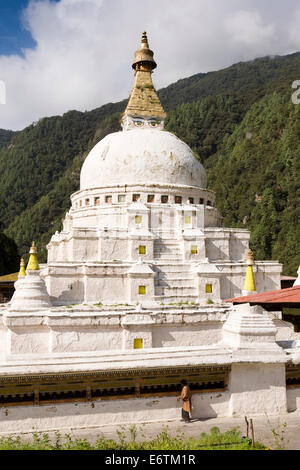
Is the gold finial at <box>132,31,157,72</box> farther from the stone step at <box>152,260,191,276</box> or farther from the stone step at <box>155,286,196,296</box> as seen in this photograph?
the stone step at <box>155,286,196,296</box>

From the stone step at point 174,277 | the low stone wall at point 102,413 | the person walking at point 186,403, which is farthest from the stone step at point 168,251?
the person walking at point 186,403

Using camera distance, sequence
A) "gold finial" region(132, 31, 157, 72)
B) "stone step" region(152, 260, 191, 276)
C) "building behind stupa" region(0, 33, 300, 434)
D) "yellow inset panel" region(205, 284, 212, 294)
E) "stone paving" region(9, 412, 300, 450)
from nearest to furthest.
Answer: "stone paving" region(9, 412, 300, 450) < "building behind stupa" region(0, 33, 300, 434) < "yellow inset panel" region(205, 284, 212, 294) < "stone step" region(152, 260, 191, 276) < "gold finial" region(132, 31, 157, 72)

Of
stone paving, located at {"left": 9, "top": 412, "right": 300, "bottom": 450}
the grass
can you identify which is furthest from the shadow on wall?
the grass

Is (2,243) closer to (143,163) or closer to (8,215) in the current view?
(143,163)

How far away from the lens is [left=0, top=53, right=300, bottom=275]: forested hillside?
177 ft

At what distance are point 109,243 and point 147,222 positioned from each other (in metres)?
1.84

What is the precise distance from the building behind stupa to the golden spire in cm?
6

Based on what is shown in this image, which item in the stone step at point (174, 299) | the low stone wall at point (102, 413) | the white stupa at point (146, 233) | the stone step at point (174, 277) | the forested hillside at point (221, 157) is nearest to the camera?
the low stone wall at point (102, 413)

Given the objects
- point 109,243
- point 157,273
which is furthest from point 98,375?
point 109,243

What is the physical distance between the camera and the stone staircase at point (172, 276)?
15312 millimetres

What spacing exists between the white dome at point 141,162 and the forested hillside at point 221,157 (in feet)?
71.3

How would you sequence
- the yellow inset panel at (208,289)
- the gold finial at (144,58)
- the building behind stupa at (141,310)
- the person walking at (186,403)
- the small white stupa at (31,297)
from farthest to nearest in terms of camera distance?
the gold finial at (144,58) < the yellow inset panel at (208,289) < the small white stupa at (31,297) < the person walking at (186,403) < the building behind stupa at (141,310)

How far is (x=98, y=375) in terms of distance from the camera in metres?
6.96

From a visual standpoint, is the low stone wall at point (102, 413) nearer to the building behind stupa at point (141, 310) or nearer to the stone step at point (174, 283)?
the building behind stupa at point (141, 310)
